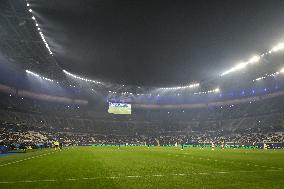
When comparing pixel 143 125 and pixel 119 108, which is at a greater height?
pixel 119 108

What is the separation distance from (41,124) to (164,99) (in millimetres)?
45611

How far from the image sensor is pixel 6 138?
52688 mm

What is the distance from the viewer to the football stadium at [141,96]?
42.5 ft

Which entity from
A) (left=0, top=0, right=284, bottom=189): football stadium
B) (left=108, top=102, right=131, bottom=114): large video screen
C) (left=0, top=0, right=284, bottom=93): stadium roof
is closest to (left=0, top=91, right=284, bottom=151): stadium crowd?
(left=0, top=0, right=284, bottom=189): football stadium

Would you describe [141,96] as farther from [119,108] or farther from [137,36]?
[137,36]

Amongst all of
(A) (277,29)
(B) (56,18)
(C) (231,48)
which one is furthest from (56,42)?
(A) (277,29)

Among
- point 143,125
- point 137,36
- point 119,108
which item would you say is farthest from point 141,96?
point 137,36

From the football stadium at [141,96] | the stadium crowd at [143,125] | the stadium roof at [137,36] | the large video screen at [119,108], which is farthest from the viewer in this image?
the large video screen at [119,108]

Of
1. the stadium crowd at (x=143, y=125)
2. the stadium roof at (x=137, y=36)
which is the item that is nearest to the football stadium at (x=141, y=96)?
the stadium roof at (x=137, y=36)

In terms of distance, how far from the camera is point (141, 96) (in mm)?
103812

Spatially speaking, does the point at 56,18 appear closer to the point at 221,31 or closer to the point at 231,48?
the point at 221,31

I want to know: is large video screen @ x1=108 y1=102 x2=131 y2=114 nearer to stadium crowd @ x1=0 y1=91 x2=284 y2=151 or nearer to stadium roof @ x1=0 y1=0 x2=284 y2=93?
stadium crowd @ x1=0 y1=91 x2=284 y2=151

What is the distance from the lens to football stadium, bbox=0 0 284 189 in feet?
42.5

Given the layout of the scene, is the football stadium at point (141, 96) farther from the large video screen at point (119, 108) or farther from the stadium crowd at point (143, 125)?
the stadium crowd at point (143, 125)
